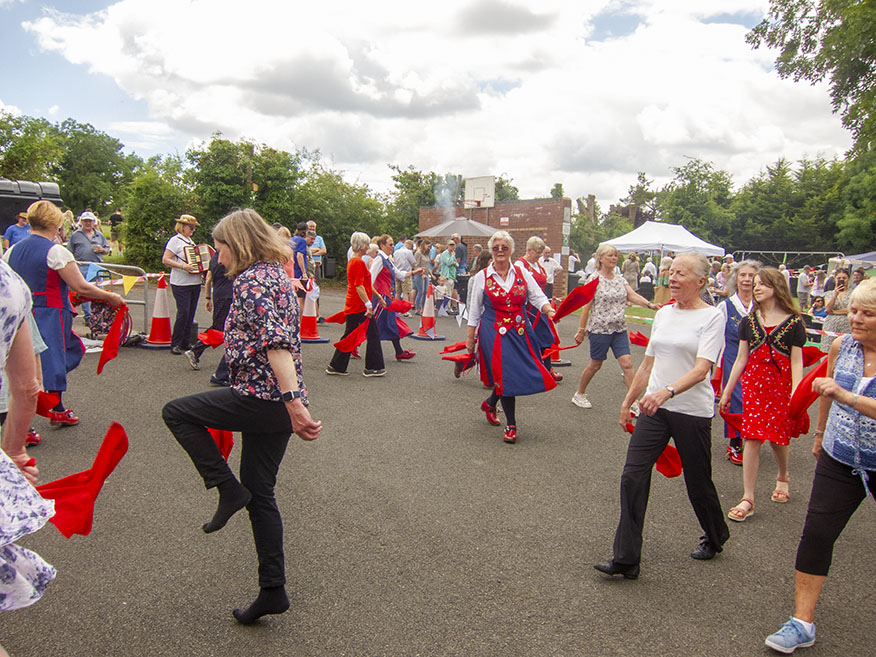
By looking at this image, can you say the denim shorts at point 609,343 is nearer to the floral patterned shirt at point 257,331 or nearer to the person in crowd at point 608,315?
the person in crowd at point 608,315

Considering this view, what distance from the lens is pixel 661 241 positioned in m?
23.1

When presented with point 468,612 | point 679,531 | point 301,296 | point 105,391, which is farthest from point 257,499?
point 301,296

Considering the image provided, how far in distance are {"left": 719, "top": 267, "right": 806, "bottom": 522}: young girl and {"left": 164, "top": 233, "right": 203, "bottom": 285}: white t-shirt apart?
22.9 ft

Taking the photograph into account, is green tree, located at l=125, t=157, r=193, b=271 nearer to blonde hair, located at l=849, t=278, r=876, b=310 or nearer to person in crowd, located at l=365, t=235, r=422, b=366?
person in crowd, located at l=365, t=235, r=422, b=366

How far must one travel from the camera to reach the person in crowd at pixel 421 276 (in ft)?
51.7

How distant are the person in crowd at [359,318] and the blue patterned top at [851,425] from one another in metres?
5.97

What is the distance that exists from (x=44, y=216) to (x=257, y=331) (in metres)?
3.06

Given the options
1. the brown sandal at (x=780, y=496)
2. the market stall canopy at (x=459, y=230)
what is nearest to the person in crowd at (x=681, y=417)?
the brown sandal at (x=780, y=496)

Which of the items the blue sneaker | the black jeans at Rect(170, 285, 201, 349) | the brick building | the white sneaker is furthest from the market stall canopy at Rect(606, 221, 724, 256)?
the blue sneaker

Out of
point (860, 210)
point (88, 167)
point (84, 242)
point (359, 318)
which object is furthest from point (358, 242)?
point (88, 167)

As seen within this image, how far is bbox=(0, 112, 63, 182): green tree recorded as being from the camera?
21.3 metres

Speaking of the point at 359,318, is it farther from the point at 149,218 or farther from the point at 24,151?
the point at 24,151

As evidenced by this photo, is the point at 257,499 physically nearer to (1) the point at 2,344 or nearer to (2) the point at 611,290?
(1) the point at 2,344

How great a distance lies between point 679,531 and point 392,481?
2075 millimetres
